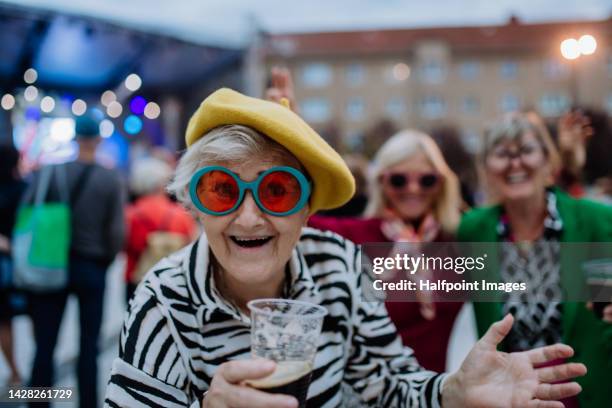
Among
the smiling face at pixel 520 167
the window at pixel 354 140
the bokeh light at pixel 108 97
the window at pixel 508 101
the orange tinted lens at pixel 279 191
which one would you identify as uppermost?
the window at pixel 508 101

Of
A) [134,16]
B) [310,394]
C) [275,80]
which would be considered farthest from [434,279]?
[134,16]

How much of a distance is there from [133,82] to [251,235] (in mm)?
8278

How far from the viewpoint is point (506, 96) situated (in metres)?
38.3

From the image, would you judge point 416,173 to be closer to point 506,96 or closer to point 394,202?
point 394,202

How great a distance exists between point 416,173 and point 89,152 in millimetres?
2008

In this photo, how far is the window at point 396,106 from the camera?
136 ft

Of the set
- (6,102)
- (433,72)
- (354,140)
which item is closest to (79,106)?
(6,102)

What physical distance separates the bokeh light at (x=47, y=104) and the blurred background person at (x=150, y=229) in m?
5.34

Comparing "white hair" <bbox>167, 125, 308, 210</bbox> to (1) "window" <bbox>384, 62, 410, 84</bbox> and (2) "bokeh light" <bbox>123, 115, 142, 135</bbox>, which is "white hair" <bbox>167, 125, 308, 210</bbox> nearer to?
(2) "bokeh light" <bbox>123, 115, 142, 135</bbox>

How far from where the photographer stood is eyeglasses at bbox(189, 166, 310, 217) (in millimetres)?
1147

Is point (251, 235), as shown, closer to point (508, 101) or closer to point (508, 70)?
point (508, 101)

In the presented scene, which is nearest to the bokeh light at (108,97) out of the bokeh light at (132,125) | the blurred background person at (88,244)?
the bokeh light at (132,125)

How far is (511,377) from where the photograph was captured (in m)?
1.12

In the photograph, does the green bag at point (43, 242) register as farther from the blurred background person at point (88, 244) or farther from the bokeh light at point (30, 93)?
the bokeh light at point (30, 93)
